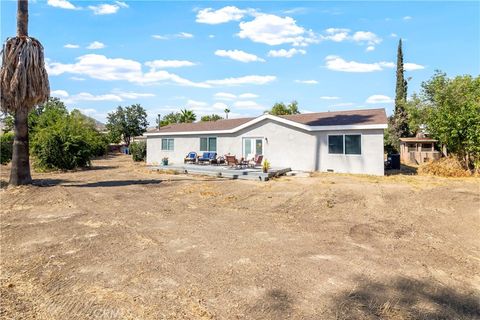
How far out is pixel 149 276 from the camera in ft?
16.2

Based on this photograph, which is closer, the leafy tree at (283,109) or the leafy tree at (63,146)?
the leafy tree at (63,146)

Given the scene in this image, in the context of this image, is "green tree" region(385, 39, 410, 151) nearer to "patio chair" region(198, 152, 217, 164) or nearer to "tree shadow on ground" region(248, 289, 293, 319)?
"patio chair" region(198, 152, 217, 164)

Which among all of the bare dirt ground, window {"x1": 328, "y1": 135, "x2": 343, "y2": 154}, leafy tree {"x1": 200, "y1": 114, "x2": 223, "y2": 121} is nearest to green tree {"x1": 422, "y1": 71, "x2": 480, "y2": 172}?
window {"x1": 328, "y1": 135, "x2": 343, "y2": 154}

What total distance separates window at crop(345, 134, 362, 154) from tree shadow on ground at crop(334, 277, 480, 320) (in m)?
13.3

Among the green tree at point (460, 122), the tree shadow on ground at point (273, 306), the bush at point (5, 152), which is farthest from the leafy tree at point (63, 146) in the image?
the green tree at point (460, 122)

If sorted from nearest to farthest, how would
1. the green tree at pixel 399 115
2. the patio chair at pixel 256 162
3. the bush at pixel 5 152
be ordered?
the patio chair at pixel 256 162, the bush at pixel 5 152, the green tree at pixel 399 115

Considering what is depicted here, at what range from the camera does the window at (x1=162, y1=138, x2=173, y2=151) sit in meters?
25.7

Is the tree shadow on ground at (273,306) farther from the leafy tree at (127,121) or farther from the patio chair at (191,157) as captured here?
the leafy tree at (127,121)

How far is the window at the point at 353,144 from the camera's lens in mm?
17250

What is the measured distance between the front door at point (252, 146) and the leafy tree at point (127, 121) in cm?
4538

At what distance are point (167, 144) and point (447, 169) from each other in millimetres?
20224

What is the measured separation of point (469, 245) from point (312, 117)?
51.9ft

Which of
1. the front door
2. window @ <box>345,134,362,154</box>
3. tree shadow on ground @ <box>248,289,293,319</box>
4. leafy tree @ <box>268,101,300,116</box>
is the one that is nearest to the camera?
tree shadow on ground @ <box>248,289,293,319</box>

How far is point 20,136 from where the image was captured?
45.0 ft
